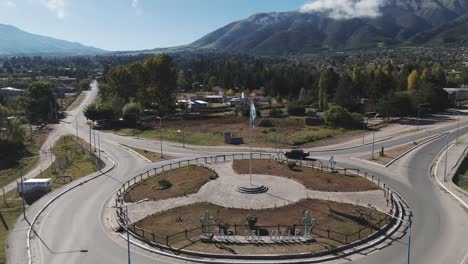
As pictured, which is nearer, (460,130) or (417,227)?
(417,227)

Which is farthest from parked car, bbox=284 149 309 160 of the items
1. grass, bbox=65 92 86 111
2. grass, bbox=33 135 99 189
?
grass, bbox=65 92 86 111

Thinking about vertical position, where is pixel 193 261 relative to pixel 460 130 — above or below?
below

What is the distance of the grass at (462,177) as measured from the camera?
46250mm

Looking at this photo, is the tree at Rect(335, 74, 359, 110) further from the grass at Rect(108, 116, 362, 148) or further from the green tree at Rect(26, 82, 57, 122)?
the green tree at Rect(26, 82, 57, 122)

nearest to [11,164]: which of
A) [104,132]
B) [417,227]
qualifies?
[104,132]

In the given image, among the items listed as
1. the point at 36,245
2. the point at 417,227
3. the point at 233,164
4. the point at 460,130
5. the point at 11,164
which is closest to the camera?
the point at 36,245

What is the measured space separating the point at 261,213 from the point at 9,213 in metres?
24.7

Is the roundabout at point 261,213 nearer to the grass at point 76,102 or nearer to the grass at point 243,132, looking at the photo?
the grass at point 243,132

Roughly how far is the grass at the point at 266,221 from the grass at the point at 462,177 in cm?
1768

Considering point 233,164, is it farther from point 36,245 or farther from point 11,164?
point 11,164

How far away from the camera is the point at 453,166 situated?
5150cm

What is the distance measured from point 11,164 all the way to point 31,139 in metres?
19.4

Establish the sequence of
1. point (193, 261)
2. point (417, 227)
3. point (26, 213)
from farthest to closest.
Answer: point (26, 213), point (417, 227), point (193, 261)

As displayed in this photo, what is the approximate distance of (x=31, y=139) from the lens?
83.4m
